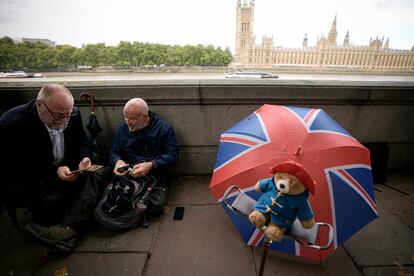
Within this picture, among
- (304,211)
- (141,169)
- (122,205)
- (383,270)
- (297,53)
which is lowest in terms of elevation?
(383,270)

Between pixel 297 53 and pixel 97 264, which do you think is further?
pixel 297 53

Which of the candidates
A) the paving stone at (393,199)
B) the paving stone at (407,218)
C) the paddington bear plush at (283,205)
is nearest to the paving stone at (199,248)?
the paddington bear plush at (283,205)

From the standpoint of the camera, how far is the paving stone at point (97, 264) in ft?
7.06

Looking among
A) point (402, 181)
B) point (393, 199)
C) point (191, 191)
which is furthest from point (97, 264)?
point (402, 181)

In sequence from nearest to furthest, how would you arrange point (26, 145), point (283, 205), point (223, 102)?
1. point (283, 205)
2. point (26, 145)
3. point (223, 102)

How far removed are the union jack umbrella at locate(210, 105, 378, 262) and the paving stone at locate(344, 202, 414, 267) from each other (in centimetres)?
87

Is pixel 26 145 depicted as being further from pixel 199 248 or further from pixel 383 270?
pixel 383 270

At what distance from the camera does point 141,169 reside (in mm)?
2785

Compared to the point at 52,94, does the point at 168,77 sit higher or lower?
lower

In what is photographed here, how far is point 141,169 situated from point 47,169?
3.67 ft

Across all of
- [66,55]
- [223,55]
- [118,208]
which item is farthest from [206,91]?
[223,55]

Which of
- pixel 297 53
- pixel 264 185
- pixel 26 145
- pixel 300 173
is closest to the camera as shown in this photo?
pixel 300 173

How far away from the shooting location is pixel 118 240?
2527 millimetres

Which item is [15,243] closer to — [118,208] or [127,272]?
[118,208]
